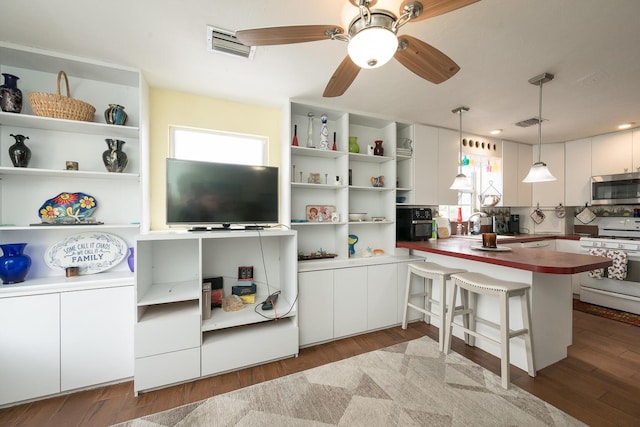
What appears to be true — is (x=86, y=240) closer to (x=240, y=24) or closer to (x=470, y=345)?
(x=240, y=24)

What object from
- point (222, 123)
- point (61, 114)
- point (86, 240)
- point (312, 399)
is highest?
point (222, 123)

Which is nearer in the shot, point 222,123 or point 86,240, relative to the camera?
point 86,240

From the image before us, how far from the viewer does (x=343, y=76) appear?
147 cm

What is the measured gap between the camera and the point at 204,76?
6.59ft

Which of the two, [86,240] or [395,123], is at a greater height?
[395,123]

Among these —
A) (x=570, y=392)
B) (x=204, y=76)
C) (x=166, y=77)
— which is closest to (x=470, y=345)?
(x=570, y=392)

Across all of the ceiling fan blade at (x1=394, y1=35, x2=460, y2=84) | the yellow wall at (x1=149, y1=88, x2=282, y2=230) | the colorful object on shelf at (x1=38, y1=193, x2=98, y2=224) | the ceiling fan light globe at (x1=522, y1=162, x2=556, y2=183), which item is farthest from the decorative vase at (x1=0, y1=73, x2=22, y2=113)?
the ceiling fan light globe at (x1=522, y1=162, x2=556, y2=183)

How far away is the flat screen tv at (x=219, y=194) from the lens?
6.43ft

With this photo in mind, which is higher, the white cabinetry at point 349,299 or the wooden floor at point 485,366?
the white cabinetry at point 349,299

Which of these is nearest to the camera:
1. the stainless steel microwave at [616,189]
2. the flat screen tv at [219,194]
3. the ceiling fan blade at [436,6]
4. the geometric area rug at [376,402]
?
the ceiling fan blade at [436,6]

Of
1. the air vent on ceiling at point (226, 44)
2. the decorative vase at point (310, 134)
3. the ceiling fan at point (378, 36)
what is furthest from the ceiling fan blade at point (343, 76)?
the decorative vase at point (310, 134)

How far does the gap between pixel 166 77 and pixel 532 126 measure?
13.2 feet

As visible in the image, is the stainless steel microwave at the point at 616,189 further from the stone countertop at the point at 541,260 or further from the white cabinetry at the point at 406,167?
the white cabinetry at the point at 406,167

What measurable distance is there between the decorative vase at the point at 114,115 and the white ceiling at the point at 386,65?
0.33 metres
